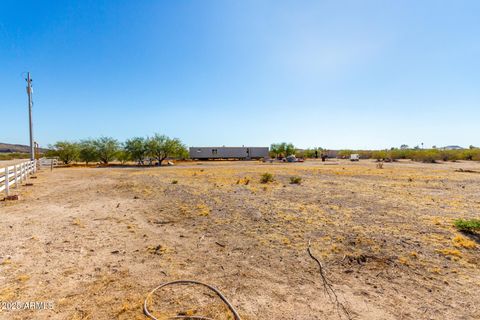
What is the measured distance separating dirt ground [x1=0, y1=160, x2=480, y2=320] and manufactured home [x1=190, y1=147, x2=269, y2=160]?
53455 millimetres

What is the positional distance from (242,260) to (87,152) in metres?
49.2

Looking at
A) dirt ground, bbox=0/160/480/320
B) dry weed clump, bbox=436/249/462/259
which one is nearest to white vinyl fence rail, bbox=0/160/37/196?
dirt ground, bbox=0/160/480/320

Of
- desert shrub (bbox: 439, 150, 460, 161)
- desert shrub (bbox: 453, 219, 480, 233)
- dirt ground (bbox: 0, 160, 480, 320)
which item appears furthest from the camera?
desert shrub (bbox: 439, 150, 460, 161)

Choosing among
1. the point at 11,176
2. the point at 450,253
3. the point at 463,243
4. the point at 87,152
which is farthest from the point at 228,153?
the point at 450,253

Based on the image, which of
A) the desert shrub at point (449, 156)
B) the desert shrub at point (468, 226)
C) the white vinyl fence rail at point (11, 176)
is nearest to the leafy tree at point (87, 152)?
the white vinyl fence rail at point (11, 176)

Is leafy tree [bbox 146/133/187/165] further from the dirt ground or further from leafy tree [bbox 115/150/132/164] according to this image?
the dirt ground

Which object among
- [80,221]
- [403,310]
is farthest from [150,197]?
[403,310]

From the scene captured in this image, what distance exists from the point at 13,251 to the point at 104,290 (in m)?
2.85

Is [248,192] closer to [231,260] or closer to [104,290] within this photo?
[231,260]

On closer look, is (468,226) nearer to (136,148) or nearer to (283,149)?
(136,148)

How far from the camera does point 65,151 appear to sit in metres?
44.2

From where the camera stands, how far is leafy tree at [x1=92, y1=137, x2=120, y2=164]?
4534cm

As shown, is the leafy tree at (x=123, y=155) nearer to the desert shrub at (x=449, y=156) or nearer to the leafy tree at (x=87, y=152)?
the leafy tree at (x=87, y=152)

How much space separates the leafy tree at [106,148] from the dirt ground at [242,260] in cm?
4068
